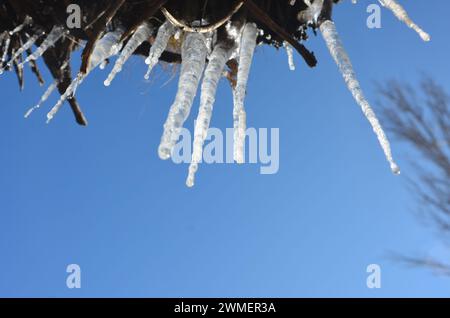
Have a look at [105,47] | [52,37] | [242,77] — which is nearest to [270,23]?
[242,77]

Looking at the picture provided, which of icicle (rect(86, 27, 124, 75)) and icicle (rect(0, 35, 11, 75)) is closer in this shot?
icicle (rect(86, 27, 124, 75))

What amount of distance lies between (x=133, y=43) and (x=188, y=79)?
10 centimetres

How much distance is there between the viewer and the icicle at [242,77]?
0.72m

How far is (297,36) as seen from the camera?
2.47 feet

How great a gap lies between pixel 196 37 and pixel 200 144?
6.2 inches

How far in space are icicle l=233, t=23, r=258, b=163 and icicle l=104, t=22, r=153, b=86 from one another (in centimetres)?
14

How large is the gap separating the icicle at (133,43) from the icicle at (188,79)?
0.06 meters

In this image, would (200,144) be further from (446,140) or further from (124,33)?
(446,140)

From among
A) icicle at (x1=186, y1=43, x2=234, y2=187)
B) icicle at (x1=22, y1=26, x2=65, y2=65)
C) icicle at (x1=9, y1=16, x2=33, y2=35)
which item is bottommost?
icicle at (x1=186, y1=43, x2=234, y2=187)

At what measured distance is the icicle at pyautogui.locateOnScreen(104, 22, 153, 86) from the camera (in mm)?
736

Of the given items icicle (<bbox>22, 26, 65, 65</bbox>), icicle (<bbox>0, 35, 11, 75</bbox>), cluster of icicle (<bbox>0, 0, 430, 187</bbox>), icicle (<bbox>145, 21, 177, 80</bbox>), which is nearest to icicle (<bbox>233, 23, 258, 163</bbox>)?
cluster of icicle (<bbox>0, 0, 430, 187</bbox>)

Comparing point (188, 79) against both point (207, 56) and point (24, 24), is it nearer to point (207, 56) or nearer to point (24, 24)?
point (207, 56)

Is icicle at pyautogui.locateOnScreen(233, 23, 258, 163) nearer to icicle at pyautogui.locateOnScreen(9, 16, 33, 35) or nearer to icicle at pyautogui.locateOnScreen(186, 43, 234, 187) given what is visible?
icicle at pyautogui.locateOnScreen(186, 43, 234, 187)
